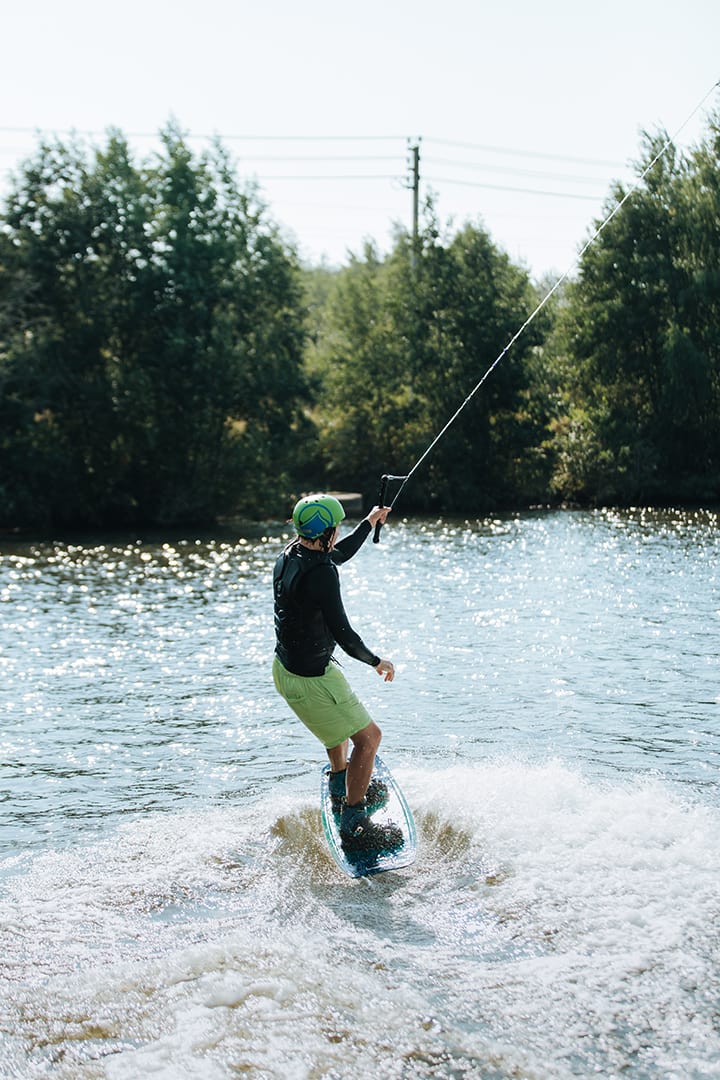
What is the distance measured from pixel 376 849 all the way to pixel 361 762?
0.57 m

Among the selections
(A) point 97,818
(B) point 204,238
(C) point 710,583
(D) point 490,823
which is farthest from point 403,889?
(B) point 204,238

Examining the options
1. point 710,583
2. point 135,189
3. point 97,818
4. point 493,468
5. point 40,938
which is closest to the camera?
point 40,938

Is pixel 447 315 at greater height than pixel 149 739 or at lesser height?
greater

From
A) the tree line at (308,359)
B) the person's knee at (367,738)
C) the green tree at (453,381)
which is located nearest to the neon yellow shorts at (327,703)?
the person's knee at (367,738)

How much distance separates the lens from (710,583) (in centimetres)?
2209

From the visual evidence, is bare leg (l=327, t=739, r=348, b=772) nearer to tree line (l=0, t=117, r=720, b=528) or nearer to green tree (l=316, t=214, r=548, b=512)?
tree line (l=0, t=117, r=720, b=528)

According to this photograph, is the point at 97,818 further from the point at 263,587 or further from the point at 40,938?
the point at 263,587

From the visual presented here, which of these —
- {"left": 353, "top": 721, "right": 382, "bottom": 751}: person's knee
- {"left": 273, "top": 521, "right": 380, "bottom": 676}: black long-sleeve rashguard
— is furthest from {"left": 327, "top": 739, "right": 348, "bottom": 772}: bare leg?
{"left": 273, "top": 521, "right": 380, "bottom": 676}: black long-sleeve rashguard

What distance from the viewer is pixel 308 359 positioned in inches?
2082

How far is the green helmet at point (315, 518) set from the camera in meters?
7.71

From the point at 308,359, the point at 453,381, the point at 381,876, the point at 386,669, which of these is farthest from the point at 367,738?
the point at 308,359

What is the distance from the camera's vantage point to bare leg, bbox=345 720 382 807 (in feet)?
26.3

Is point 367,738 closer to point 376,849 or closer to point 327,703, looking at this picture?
point 327,703

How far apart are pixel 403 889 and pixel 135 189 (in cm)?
3460
